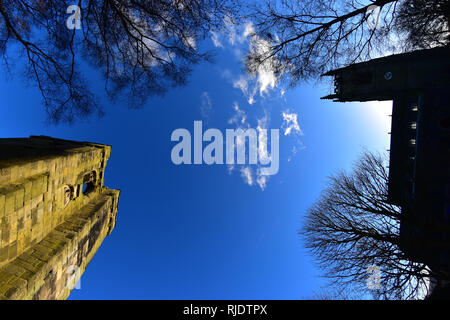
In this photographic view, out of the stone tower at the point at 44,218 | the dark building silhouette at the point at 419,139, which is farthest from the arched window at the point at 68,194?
the dark building silhouette at the point at 419,139

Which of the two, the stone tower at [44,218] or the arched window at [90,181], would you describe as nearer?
the stone tower at [44,218]

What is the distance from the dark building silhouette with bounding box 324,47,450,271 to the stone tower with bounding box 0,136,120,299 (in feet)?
34.5

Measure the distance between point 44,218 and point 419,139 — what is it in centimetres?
1847

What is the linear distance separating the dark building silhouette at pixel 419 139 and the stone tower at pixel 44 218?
10522 mm

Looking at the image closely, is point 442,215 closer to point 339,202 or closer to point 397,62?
point 339,202

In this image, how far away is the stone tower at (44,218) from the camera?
4176mm

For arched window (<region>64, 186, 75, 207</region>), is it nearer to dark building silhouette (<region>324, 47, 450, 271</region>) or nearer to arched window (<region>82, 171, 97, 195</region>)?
arched window (<region>82, 171, 97, 195</region>)

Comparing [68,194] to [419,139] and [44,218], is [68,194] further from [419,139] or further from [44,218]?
[419,139]

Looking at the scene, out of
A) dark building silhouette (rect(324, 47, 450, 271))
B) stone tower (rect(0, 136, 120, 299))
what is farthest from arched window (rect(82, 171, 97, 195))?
dark building silhouette (rect(324, 47, 450, 271))

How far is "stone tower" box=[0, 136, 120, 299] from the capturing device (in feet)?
13.7

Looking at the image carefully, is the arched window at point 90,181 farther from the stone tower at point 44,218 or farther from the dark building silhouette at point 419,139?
the dark building silhouette at point 419,139

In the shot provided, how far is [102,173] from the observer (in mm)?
9078

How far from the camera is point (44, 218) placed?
546 cm
